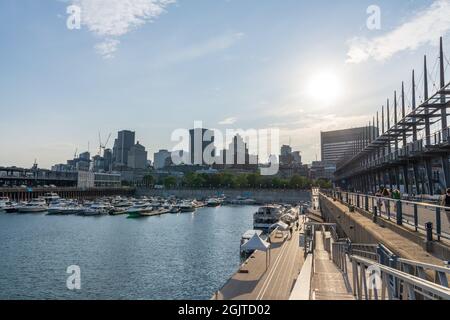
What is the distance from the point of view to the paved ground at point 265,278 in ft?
69.1

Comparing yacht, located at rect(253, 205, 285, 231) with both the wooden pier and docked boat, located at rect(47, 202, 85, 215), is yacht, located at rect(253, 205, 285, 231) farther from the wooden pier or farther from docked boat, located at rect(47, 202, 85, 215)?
the wooden pier

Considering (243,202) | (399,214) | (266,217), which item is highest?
(399,214)

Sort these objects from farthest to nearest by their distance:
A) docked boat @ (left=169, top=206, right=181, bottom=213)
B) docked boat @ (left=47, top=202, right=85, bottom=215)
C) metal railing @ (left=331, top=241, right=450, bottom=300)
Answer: docked boat @ (left=169, top=206, right=181, bottom=213) → docked boat @ (left=47, top=202, right=85, bottom=215) → metal railing @ (left=331, top=241, right=450, bottom=300)

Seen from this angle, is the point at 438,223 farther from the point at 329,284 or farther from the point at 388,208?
the point at 388,208

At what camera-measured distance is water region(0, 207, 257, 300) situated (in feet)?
92.5

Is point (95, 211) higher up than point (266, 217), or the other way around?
point (266, 217)

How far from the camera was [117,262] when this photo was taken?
38.5 m

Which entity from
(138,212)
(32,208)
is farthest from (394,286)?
(32,208)

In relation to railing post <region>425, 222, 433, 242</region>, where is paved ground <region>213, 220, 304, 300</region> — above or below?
below

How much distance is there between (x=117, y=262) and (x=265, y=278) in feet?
65.0

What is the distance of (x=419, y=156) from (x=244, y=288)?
25.7m

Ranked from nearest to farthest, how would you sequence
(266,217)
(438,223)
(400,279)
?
(400,279), (438,223), (266,217)

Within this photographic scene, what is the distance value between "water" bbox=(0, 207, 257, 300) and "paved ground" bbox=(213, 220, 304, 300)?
4.11m

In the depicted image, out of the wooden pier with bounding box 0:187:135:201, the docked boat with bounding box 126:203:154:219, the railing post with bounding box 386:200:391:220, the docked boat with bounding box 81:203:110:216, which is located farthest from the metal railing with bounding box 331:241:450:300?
the wooden pier with bounding box 0:187:135:201
